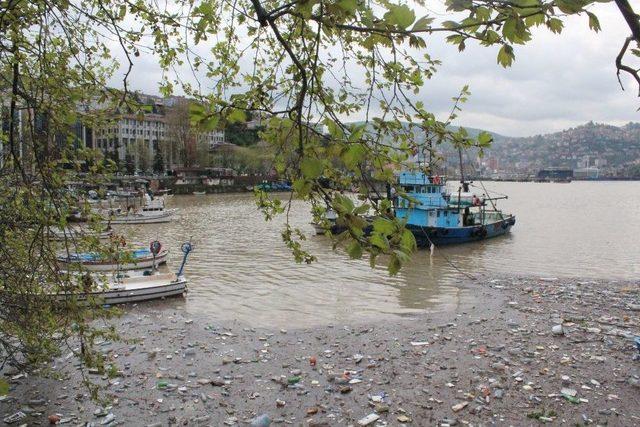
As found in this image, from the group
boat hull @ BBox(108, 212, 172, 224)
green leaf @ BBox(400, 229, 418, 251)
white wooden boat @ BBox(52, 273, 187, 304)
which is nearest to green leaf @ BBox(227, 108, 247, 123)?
green leaf @ BBox(400, 229, 418, 251)

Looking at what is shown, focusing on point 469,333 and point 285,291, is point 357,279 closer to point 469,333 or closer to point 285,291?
point 285,291

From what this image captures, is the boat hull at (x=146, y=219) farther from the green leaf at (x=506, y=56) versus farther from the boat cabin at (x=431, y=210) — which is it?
the green leaf at (x=506, y=56)

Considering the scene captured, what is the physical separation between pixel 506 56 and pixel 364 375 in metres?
7.11

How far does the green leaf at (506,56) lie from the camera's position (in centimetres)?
187

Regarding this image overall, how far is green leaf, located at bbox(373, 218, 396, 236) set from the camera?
193cm

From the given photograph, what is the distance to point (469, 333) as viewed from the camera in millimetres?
10422

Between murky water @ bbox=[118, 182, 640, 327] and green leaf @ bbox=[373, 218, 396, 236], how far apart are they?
3314mm

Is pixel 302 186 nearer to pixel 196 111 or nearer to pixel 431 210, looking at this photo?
pixel 196 111

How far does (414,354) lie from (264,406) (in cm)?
312

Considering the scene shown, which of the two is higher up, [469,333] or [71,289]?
[71,289]

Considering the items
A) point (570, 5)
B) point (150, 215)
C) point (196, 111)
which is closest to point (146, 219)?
point (150, 215)

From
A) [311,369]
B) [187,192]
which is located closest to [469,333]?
[311,369]

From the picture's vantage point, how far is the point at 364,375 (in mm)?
8273

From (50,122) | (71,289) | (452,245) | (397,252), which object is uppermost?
(50,122)
